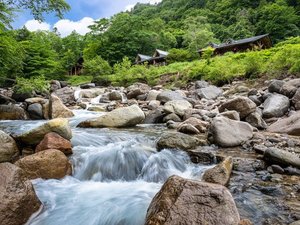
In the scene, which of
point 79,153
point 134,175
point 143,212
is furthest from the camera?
point 79,153

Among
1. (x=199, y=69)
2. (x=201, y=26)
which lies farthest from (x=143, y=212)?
(x=201, y=26)

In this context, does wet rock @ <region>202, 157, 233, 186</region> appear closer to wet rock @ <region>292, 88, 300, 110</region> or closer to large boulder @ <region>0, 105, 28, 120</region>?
wet rock @ <region>292, 88, 300, 110</region>

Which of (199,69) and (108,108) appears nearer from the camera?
(108,108)

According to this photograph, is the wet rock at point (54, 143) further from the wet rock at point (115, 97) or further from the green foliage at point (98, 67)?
the green foliage at point (98, 67)

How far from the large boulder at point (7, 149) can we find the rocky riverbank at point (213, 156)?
0.02 meters

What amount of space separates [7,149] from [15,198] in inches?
91.5

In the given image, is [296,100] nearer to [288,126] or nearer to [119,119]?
[288,126]

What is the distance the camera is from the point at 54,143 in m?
6.12

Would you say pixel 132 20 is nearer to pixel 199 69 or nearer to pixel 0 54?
pixel 199 69

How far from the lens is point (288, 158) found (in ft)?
18.3

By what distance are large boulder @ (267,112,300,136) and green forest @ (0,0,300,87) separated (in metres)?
7.45


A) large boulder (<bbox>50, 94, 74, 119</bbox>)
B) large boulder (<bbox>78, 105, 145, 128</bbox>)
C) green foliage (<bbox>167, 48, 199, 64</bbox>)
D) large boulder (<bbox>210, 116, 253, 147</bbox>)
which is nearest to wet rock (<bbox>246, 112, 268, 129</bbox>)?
large boulder (<bbox>210, 116, 253, 147</bbox>)

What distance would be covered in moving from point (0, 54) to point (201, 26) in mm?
58779

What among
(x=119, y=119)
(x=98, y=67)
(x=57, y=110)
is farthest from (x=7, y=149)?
(x=98, y=67)
